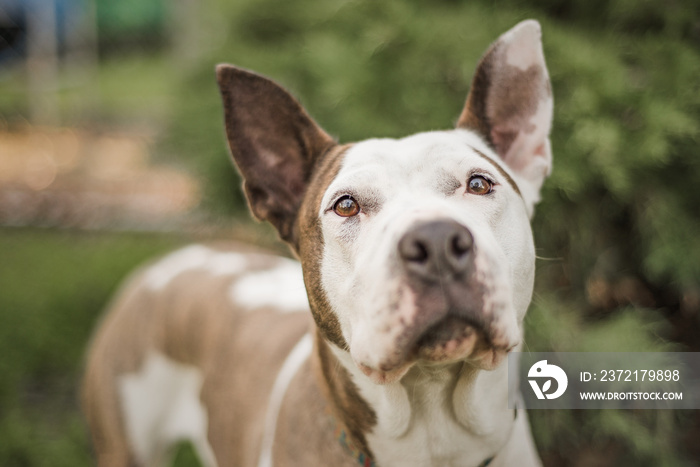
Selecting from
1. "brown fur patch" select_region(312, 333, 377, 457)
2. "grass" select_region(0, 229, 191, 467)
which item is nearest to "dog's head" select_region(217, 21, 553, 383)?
"brown fur patch" select_region(312, 333, 377, 457)

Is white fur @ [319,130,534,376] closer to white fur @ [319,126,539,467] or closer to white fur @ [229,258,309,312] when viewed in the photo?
white fur @ [319,126,539,467]

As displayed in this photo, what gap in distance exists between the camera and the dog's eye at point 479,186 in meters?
2.04

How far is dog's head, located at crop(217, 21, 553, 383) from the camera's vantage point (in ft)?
5.54

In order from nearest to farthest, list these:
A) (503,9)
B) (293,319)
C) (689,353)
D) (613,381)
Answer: (293,319)
(613,381)
(689,353)
(503,9)

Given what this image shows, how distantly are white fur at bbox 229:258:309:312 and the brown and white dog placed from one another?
0.01 m

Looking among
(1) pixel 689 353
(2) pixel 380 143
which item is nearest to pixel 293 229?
(2) pixel 380 143

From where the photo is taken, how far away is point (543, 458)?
145 inches

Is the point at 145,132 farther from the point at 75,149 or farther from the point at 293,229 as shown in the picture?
the point at 293,229

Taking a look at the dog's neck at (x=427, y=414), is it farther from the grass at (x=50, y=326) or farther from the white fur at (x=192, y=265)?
the grass at (x=50, y=326)

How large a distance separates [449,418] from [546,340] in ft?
4.66

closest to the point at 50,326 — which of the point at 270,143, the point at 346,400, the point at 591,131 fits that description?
the point at 270,143

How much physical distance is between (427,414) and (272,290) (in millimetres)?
1277

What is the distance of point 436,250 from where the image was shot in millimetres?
1642

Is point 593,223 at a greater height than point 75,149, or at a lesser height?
Answer: greater
